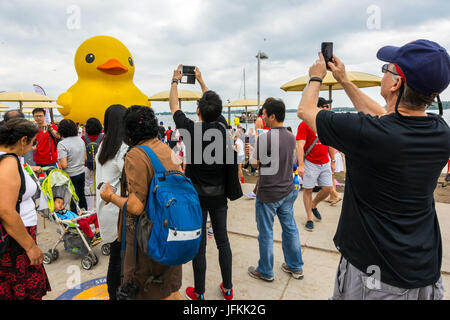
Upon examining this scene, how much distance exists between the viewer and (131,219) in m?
1.75

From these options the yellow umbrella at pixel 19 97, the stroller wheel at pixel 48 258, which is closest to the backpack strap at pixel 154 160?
the stroller wheel at pixel 48 258

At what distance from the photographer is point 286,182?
268cm

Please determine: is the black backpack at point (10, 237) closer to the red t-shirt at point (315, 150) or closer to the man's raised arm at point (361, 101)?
the man's raised arm at point (361, 101)

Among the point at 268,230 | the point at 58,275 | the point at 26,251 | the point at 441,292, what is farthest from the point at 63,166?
the point at 441,292

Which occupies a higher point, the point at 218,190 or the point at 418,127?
the point at 418,127

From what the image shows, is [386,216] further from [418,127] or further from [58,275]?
[58,275]

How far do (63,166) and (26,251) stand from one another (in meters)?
2.22

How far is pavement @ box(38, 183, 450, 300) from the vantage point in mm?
2613

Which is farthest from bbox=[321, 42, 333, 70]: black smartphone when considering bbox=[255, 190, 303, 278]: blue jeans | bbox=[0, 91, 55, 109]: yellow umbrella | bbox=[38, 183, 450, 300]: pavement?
bbox=[0, 91, 55, 109]: yellow umbrella

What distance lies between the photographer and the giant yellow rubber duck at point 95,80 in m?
7.53

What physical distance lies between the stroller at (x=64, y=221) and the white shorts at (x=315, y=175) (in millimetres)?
3098

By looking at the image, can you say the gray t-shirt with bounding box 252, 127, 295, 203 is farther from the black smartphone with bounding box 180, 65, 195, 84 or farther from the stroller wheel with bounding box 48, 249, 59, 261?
the stroller wheel with bounding box 48, 249, 59, 261

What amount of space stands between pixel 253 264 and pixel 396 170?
240 cm

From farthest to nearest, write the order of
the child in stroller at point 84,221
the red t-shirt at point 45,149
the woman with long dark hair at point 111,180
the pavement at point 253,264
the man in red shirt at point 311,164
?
the red t-shirt at point 45,149 < the man in red shirt at point 311,164 < the child in stroller at point 84,221 < the pavement at point 253,264 < the woman with long dark hair at point 111,180
